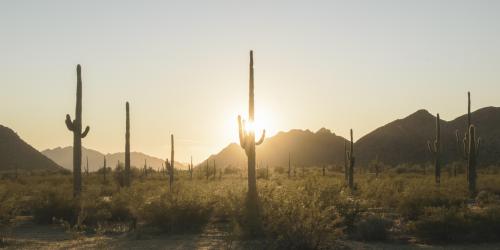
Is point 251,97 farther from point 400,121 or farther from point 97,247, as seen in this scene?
point 400,121

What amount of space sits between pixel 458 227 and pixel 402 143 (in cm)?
8348

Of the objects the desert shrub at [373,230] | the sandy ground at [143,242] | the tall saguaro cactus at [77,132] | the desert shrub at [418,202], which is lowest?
the sandy ground at [143,242]

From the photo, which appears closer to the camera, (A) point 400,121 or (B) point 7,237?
(B) point 7,237

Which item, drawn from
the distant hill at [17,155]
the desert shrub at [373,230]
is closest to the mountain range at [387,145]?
the distant hill at [17,155]

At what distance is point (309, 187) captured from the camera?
22.1 m

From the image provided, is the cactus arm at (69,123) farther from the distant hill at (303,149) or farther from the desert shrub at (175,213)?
the distant hill at (303,149)

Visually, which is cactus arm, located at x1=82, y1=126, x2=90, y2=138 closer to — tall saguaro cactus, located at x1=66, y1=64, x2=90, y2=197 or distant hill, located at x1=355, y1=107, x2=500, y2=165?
tall saguaro cactus, located at x1=66, y1=64, x2=90, y2=197

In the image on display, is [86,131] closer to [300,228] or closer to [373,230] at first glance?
[373,230]

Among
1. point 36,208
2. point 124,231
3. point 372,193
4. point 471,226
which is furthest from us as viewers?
point 372,193

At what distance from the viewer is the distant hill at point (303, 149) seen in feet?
390

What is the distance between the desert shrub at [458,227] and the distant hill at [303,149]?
312ft

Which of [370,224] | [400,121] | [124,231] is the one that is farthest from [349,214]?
[400,121]

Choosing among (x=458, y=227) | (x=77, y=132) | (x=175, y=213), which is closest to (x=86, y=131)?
(x=77, y=132)

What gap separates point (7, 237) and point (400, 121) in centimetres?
9717
